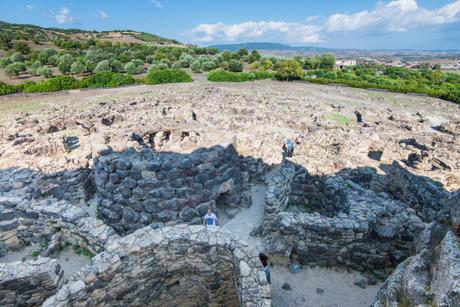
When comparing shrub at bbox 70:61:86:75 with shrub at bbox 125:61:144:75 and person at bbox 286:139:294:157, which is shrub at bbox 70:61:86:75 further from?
person at bbox 286:139:294:157

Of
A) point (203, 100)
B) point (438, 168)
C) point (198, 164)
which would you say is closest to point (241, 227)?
point (198, 164)

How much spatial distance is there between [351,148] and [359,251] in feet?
21.8

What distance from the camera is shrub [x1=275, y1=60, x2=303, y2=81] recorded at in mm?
46906

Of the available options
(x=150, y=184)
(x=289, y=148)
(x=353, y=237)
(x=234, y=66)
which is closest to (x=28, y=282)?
(x=150, y=184)

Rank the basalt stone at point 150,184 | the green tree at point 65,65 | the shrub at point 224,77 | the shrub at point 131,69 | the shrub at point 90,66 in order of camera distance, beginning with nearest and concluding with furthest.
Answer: the basalt stone at point 150,184 → the shrub at point 224,77 → the green tree at point 65,65 → the shrub at point 90,66 → the shrub at point 131,69

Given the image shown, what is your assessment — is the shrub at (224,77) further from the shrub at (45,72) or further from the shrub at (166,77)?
the shrub at (45,72)

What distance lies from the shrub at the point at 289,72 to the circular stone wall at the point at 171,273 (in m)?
44.3

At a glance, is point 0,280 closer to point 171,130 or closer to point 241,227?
point 241,227

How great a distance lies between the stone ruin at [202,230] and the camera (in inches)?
207

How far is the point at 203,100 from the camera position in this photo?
27422 mm

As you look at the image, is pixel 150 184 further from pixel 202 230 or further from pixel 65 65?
pixel 65 65

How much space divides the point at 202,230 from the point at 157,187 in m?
3.28

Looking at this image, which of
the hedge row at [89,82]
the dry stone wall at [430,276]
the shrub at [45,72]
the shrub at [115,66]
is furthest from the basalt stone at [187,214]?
the shrub at [115,66]

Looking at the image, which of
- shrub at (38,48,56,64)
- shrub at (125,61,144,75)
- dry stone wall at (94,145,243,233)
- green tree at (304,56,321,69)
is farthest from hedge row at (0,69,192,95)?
green tree at (304,56,321,69)
